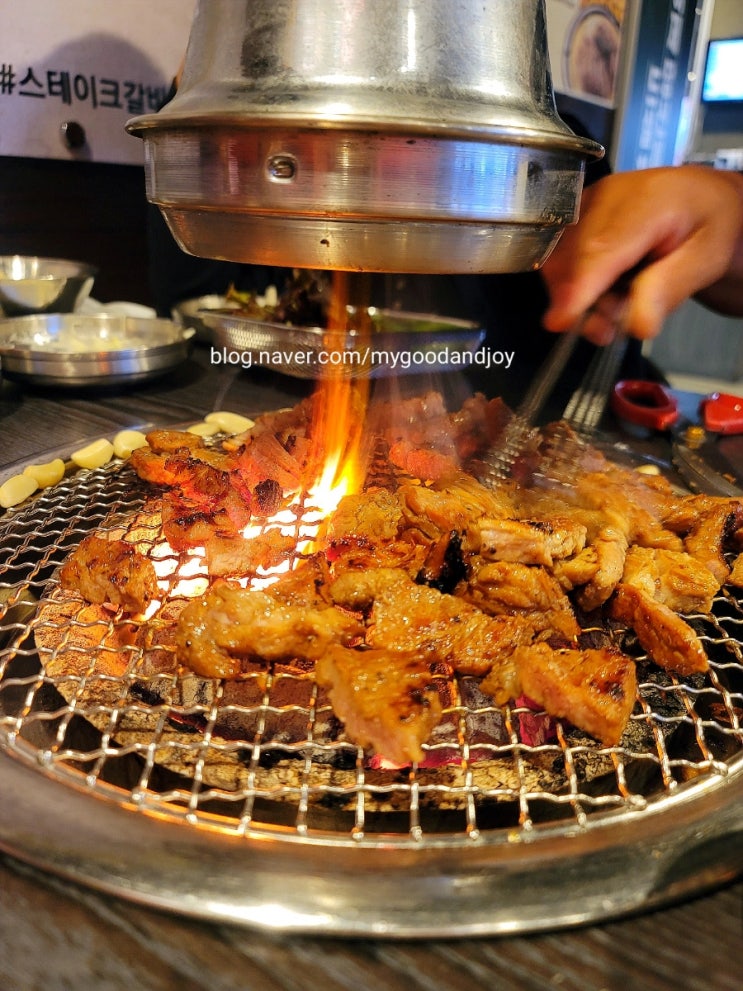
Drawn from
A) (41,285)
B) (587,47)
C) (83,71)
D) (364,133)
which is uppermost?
(587,47)

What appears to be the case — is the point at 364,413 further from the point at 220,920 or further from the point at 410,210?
the point at 220,920

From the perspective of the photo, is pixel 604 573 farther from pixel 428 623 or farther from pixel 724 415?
pixel 724 415

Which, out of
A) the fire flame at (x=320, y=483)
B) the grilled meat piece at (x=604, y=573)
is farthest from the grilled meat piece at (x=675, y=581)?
the fire flame at (x=320, y=483)

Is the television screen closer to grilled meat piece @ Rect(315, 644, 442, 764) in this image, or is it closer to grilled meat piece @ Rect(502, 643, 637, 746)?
grilled meat piece @ Rect(502, 643, 637, 746)

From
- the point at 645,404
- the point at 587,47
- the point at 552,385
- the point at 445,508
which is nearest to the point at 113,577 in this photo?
the point at 445,508

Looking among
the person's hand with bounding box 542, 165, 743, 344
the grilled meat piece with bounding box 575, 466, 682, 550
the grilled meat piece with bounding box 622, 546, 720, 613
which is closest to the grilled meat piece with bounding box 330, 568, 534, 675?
the grilled meat piece with bounding box 622, 546, 720, 613
